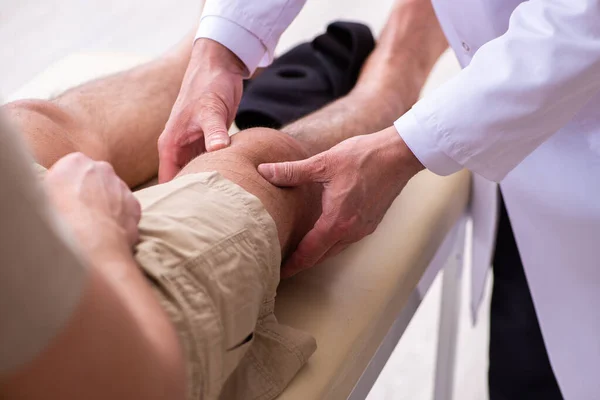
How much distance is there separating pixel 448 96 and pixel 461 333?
3.16 feet

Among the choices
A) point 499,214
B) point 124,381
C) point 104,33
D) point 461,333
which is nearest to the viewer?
point 124,381

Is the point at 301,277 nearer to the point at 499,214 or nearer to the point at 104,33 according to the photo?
the point at 499,214

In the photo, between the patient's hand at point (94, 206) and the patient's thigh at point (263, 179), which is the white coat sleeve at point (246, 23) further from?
the patient's hand at point (94, 206)

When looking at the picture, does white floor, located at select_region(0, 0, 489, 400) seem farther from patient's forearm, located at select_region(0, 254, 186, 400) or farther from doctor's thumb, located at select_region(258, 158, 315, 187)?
patient's forearm, located at select_region(0, 254, 186, 400)

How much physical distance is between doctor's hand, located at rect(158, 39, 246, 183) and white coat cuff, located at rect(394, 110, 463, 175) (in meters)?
0.23

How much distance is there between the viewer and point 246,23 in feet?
3.59

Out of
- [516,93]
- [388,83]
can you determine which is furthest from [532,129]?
[388,83]

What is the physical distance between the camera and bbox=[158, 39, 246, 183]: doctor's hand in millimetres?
994

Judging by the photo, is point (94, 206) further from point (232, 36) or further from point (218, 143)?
point (232, 36)

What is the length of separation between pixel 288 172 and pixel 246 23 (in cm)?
32

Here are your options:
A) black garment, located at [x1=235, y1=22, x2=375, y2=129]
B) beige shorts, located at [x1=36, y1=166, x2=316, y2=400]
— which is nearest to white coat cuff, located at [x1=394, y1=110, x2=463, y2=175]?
beige shorts, located at [x1=36, y1=166, x2=316, y2=400]

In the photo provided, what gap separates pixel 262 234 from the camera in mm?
746

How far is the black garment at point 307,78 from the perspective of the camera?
1.23 meters

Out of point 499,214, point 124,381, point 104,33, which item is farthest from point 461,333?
point 104,33
